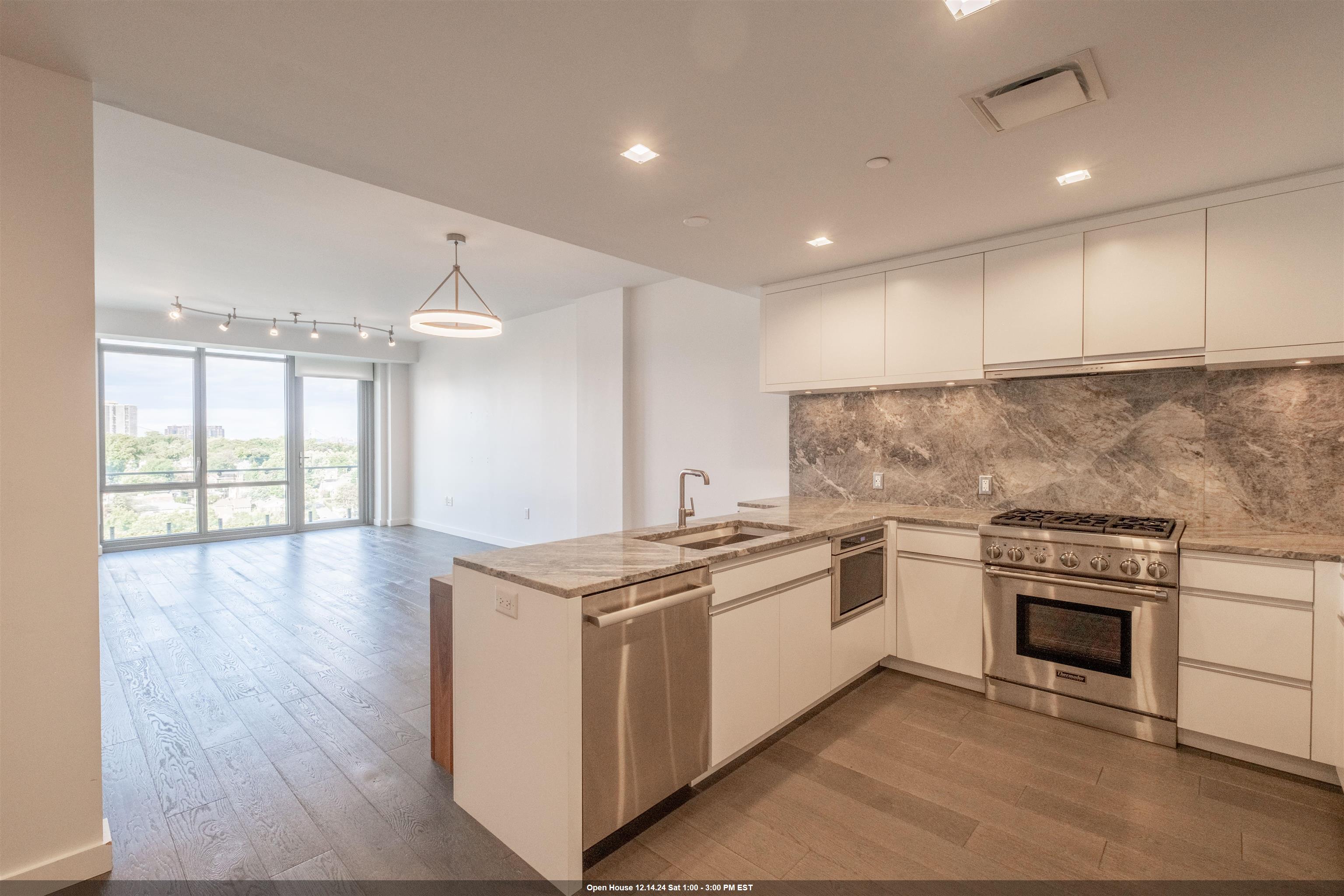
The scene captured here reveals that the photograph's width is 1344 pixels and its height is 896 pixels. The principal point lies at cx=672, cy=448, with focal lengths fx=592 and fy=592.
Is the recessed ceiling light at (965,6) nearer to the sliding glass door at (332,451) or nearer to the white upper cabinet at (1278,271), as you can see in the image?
the white upper cabinet at (1278,271)

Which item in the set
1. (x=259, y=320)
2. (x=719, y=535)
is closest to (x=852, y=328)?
(x=719, y=535)

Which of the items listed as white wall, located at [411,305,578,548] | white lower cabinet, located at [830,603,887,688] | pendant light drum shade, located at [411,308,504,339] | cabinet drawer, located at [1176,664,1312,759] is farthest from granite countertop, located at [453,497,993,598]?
white wall, located at [411,305,578,548]

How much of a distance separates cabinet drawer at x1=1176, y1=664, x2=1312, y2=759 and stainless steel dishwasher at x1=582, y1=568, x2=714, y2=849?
2104 mm

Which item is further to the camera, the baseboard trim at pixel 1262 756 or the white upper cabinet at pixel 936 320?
the white upper cabinet at pixel 936 320

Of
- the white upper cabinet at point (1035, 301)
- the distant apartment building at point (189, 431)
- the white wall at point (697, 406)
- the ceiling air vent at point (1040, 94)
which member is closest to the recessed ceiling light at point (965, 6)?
the ceiling air vent at point (1040, 94)

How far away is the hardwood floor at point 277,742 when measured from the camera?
1924 mm

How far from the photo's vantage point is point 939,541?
3.20m

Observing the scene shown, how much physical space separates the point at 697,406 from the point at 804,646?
2.81 metres

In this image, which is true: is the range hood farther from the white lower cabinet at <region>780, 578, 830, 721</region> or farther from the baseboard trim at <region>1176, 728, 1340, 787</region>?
the baseboard trim at <region>1176, 728, 1340, 787</region>

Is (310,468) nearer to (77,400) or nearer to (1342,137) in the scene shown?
(77,400)

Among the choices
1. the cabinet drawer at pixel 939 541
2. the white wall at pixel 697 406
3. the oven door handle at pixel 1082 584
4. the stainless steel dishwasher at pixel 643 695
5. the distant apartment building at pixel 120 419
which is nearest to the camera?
the stainless steel dishwasher at pixel 643 695

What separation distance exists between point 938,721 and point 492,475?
6.17 meters

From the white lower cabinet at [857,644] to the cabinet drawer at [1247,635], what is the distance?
129cm

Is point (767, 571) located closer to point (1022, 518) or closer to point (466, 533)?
point (1022, 518)
